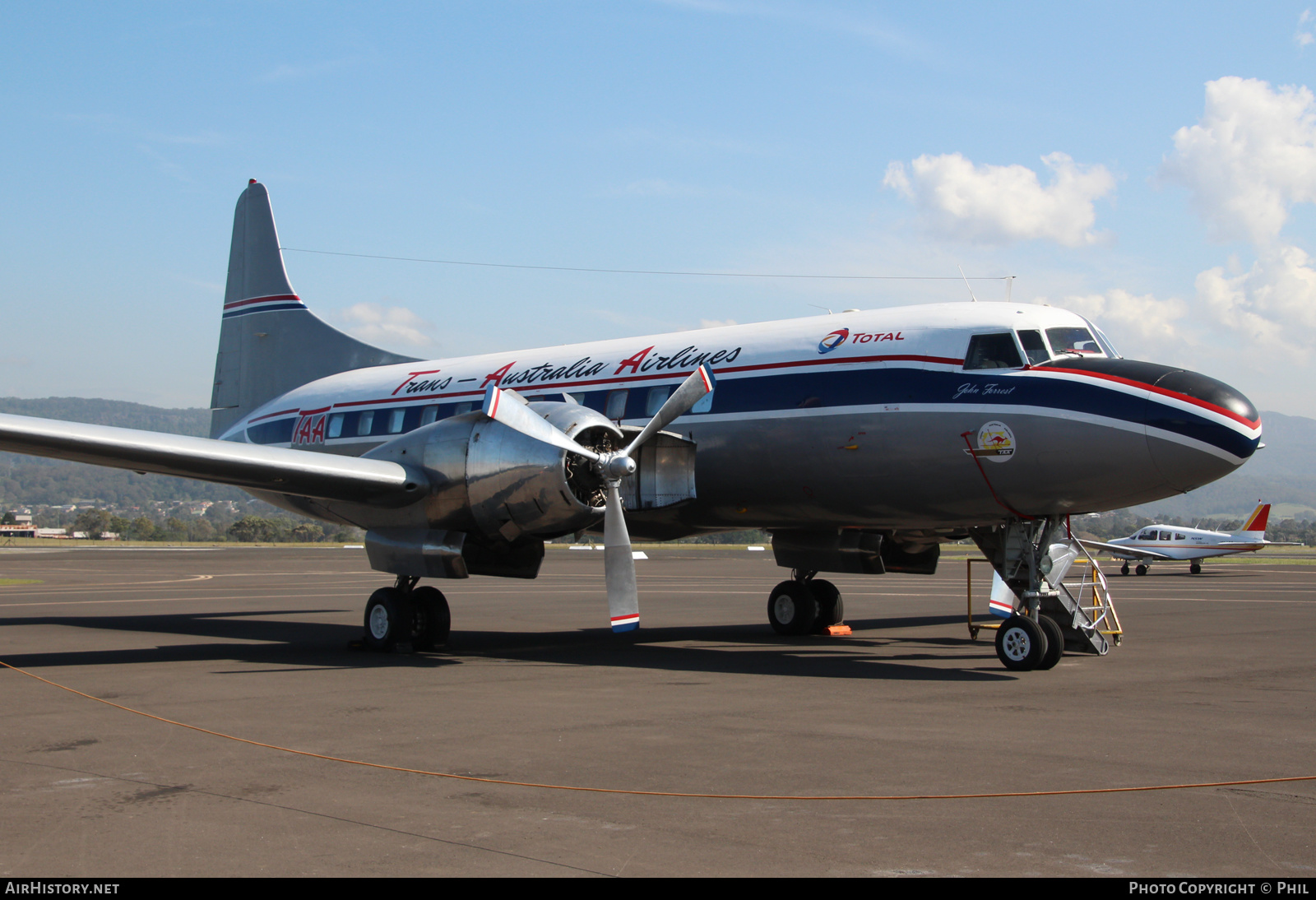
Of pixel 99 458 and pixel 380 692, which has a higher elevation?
pixel 99 458

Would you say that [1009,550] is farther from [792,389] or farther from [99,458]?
[99,458]

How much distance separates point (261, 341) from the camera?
2117 cm

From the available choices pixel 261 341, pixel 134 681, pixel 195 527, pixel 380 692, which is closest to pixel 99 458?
pixel 134 681

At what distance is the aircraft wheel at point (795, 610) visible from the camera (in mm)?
16531

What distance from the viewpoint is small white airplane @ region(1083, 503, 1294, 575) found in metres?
45.9

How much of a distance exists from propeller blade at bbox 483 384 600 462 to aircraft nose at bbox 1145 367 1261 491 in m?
6.00

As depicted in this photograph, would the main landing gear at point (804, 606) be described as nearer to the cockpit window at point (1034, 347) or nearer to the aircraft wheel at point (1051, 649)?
the aircraft wheel at point (1051, 649)

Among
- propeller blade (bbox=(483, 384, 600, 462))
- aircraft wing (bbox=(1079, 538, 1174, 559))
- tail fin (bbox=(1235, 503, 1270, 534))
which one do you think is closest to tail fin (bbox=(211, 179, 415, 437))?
propeller blade (bbox=(483, 384, 600, 462))

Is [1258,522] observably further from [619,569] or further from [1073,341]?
[619,569]

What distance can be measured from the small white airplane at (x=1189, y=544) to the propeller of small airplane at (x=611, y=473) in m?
36.7

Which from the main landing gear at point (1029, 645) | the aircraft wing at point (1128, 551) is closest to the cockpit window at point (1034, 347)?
the main landing gear at point (1029, 645)

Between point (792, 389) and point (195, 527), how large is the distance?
130913mm

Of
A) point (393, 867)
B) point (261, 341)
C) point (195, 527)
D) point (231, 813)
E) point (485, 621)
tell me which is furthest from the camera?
point (195, 527)

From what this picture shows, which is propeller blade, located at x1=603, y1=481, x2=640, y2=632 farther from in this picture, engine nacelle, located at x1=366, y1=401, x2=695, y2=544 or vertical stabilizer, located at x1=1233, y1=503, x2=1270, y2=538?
vertical stabilizer, located at x1=1233, y1=503, x2=1270, y2=538
